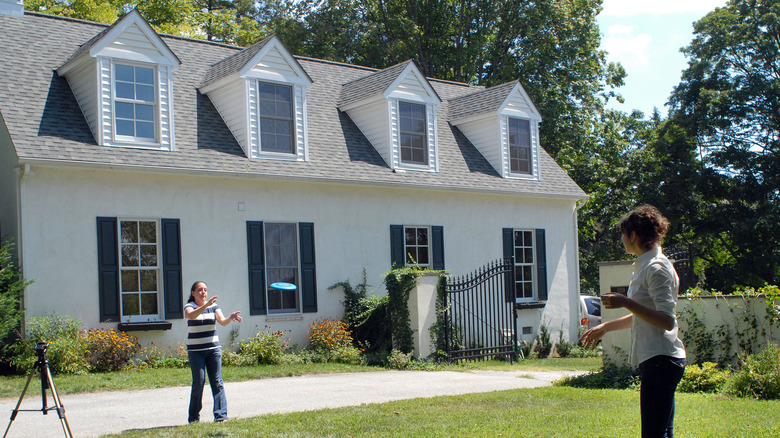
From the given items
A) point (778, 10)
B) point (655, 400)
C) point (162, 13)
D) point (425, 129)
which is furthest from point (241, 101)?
point (778, 10)

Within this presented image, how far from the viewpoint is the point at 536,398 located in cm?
991

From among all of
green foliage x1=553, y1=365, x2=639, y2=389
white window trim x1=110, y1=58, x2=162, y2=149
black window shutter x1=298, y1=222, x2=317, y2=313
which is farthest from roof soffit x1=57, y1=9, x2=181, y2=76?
green foliage x1=553, y1=365, x2=639, y2=389

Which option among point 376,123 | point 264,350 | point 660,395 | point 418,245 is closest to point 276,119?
point 376,123

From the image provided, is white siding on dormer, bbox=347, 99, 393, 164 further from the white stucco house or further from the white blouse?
the white blouse

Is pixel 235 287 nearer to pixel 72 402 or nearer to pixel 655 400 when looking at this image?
pixel 72 402

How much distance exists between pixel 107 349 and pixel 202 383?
18.6ft

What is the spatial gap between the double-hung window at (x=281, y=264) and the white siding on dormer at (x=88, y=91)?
394 cm

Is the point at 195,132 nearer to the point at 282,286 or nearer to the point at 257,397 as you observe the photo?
the point at 282,286

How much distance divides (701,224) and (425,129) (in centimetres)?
1642

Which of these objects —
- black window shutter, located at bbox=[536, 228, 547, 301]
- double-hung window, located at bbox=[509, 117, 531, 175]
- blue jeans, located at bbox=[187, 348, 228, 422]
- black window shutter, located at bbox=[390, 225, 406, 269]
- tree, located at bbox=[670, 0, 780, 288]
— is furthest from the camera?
tree, located at bbox=[670, 0, 780, 288]

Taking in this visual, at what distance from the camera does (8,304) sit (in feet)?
39.8

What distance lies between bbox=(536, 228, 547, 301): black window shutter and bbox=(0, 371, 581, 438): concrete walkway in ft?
21.0

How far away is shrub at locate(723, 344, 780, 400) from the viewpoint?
9.42 metres

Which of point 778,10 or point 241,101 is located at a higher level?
point 778,10
